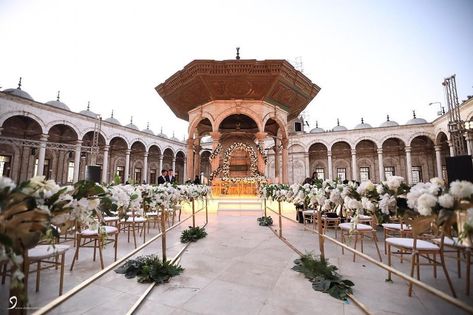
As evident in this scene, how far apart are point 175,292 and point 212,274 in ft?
2.05

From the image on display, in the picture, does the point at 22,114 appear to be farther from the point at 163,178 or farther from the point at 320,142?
the point at 320,142

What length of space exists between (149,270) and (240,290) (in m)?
1.23

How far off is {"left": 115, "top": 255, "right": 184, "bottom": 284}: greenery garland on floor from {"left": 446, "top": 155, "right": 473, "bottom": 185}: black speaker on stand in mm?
3956

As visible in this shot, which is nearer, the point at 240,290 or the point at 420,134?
the point at 240,290

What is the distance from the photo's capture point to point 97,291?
266cm

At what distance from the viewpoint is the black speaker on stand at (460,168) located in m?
2.99

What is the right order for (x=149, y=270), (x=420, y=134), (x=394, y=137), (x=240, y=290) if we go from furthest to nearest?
(x=394, y=137)
(x=420, y=134)
(x=149, y=270)
(x=240, y=290)

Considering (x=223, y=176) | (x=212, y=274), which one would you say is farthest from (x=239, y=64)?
(x=212, y=274)

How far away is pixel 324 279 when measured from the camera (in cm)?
282

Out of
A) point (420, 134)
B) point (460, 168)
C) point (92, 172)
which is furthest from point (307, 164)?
point (460, 168)

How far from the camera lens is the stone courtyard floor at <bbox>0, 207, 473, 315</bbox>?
2.28 metres

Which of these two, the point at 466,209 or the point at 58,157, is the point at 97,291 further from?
the point at 58,157

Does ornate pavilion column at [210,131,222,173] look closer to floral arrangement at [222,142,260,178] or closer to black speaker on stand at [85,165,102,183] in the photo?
floral arrangement at [222,142,260,178]

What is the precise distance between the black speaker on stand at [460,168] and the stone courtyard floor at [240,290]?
1.38m
